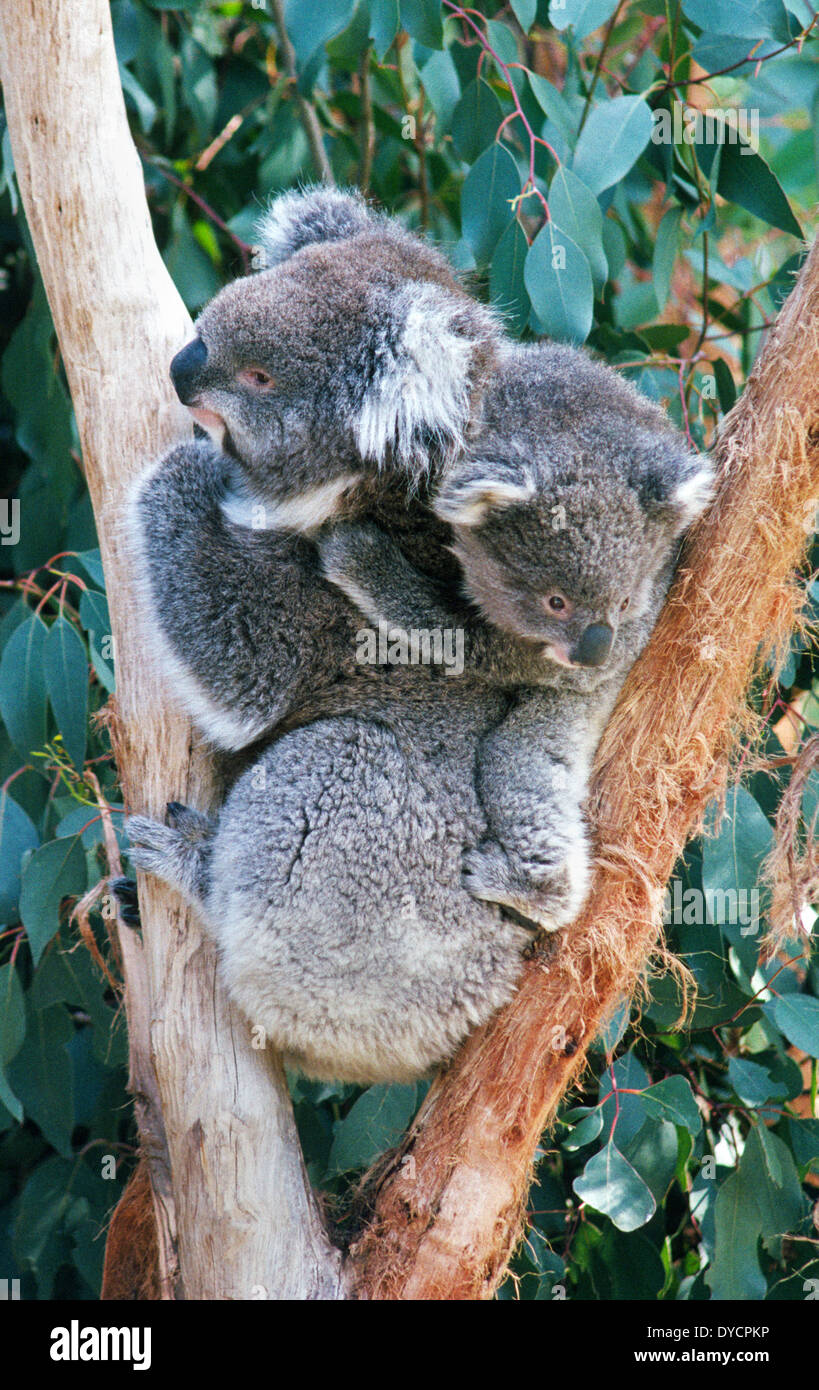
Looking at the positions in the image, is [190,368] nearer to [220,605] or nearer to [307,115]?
[220,605]

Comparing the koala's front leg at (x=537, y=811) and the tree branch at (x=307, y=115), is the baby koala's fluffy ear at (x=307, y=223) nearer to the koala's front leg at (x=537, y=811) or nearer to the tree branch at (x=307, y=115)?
the tree branch at (x=307, y=115)

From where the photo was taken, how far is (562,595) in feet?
6.79

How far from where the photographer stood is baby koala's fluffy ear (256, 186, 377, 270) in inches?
102

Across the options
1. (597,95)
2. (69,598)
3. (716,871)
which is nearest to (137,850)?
(716,871)

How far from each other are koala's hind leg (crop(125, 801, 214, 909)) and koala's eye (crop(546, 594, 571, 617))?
2.55 feet

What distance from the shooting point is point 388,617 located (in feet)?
6.98

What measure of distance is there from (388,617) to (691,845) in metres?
1.30

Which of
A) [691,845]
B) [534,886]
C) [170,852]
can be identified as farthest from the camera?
[691,845]

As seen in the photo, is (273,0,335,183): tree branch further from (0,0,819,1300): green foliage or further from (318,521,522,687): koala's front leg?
(318,521,522,687): koala's front leg

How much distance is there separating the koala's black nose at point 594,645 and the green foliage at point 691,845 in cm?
51

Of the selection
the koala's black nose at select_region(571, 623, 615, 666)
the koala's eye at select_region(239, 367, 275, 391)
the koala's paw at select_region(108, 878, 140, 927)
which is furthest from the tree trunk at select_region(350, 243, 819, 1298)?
the koala's eye at select_region(239, 367, 275, 391)

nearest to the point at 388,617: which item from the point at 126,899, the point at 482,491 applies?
the point at 482,491
